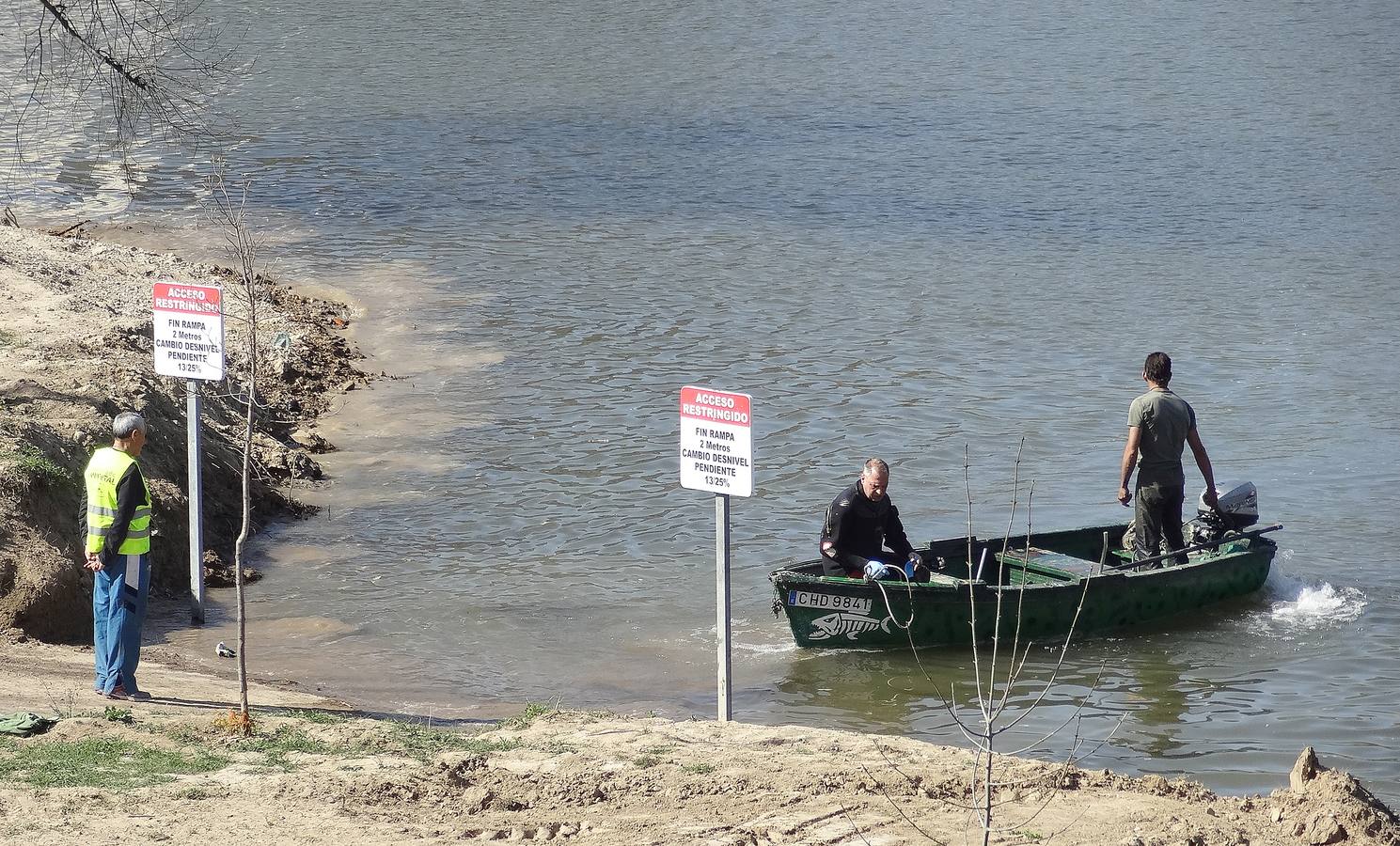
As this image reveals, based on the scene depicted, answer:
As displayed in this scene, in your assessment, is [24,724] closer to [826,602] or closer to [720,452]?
[720,452]

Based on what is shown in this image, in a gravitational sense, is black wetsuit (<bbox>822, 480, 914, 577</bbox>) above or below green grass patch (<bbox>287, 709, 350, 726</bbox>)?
above

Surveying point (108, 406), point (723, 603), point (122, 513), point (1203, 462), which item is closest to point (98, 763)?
point (122, 513)

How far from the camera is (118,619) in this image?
9539 mm

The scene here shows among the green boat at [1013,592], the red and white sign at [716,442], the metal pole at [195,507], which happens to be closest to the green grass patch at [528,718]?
the red and white sign at [716,442]

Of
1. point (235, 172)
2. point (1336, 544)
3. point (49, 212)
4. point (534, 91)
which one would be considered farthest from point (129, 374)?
point (534, 91)

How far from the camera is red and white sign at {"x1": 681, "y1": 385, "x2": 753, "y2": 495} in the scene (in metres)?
9.05

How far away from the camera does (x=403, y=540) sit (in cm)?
1524

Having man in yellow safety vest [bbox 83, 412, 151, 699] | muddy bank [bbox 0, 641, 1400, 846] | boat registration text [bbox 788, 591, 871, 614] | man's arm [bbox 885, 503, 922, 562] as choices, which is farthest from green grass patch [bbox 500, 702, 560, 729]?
man's arm [bbox 885, 503, 922, 562]

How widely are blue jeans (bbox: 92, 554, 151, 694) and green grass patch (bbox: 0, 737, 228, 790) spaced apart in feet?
3.64

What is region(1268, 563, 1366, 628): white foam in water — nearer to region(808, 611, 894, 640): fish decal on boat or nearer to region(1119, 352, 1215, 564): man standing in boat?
region(1119, 352, 1215, 564): man standing in boat

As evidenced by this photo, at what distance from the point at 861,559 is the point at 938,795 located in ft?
14.1

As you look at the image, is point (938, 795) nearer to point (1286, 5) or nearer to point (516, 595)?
point (516, 595)

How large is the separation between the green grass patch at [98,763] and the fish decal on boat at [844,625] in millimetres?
5245

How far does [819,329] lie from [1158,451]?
10125mm
